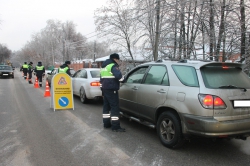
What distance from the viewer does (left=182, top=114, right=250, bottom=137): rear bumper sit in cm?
350

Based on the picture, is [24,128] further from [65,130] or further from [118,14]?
[118,14]

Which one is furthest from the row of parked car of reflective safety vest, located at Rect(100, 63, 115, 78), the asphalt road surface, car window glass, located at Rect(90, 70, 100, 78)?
car window glass, located at Rect(90, 70, 100, 78)

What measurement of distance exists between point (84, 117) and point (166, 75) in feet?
10.7

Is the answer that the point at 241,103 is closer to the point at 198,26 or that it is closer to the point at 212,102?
the point at 212,102

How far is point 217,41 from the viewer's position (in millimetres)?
10609

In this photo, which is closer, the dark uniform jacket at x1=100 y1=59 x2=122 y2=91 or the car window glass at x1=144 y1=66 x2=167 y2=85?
the car window glass at x1=144 y1=66 x2=167 y2=85

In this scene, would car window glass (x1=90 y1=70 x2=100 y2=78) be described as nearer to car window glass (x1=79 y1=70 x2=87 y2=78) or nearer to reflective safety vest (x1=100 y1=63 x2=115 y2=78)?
car window glass (x1=79 y1=70 x2=87 y2=78)

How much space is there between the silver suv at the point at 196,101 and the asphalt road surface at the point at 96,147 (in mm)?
382

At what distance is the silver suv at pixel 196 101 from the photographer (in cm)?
355

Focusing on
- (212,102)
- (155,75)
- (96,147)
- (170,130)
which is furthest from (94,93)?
(212,102)

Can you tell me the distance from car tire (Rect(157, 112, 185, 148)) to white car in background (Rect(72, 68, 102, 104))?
436cm

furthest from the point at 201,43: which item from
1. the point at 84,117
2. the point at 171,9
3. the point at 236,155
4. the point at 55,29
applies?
the point at 55,29

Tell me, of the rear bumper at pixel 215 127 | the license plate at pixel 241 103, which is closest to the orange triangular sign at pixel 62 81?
the rear bumper at pixel 215 127

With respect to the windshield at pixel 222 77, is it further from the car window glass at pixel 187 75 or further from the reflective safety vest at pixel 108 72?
the reflective safety vest at pixel 108 72
